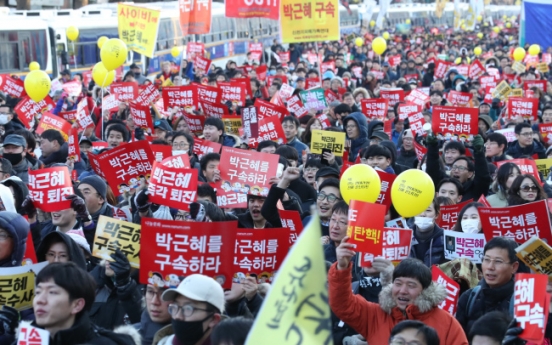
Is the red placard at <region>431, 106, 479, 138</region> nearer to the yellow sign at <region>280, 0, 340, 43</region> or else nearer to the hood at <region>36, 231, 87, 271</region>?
the hood at <region>36, 231, 87, 271</region>

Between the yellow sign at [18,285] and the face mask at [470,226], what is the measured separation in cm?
308

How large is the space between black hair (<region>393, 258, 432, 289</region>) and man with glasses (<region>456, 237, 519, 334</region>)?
620 millimetres

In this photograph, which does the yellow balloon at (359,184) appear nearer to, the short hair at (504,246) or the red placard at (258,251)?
the red placard at (258,251)

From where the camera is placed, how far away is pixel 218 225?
16.4 ft

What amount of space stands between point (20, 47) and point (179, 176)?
1701 cm

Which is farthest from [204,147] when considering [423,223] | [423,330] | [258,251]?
[423,330]

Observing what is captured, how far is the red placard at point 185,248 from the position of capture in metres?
5.00

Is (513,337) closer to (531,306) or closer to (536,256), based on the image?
(531,306)

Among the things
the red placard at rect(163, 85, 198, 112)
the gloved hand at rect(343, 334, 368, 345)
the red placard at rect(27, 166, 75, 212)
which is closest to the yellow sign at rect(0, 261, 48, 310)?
the red placard at rect(27, 166, 75, 212)

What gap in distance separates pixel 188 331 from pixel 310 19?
1349 centimetres

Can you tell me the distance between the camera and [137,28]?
16.3 meters

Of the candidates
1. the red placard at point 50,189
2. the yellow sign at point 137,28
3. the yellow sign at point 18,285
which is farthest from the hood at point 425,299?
the yellow sign at point 137,28

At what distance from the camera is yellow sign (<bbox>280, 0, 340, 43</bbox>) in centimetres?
1697

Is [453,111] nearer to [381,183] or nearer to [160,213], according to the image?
[381,183]
